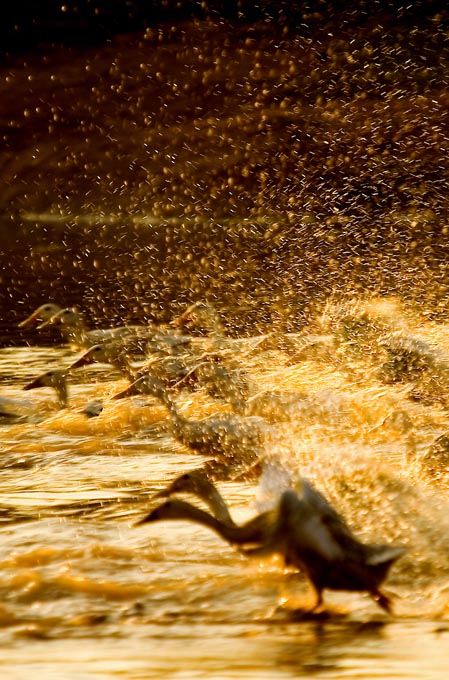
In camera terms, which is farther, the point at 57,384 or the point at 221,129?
the point at 221,129

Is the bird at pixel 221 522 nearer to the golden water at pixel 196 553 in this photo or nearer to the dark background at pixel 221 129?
the golden water at pixel 196 553

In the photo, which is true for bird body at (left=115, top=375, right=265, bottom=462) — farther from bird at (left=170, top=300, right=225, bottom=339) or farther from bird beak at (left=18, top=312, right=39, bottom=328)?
bird beak at (left=18, top=312, right=39, bottom=328)

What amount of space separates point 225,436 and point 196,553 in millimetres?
2000

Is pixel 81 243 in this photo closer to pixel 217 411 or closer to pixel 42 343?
pixel 42 343

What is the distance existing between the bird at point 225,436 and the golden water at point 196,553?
0.36ft

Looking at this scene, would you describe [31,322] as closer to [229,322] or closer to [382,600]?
[229,322]

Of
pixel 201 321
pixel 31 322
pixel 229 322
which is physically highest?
pixel 31 322

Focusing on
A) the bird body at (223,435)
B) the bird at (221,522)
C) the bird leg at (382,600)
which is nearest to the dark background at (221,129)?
the bird body at (223,435)

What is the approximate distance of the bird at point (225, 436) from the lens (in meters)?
7.79

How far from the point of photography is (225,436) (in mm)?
8055

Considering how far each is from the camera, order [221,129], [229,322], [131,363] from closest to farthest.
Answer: [131,363]
[229,322]
[221,129]

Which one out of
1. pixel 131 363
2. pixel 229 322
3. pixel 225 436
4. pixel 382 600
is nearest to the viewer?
pixel 382 600

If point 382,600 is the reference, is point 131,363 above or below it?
above

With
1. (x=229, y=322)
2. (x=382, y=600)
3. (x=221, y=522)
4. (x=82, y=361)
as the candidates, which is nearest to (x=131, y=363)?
(x=82, y=361)
